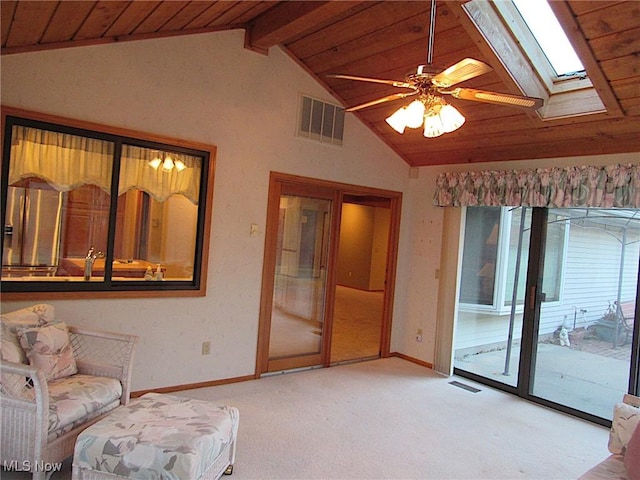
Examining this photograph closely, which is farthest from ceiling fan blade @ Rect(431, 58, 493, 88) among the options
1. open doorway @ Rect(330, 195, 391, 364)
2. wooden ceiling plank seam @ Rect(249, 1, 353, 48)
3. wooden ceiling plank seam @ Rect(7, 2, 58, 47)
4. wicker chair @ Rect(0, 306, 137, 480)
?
open doorway @ Rect(330, 195, 391, 364)

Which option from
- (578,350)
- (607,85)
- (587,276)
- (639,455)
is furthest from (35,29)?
(578,350)

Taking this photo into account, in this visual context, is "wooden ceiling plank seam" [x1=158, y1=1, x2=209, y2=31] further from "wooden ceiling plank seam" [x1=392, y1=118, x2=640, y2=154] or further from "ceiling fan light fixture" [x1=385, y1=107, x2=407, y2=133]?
"wooden ceiling plank seam" [x1=392, y1=118, x2=640, y2=154]

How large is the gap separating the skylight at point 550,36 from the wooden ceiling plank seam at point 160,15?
7.71 ft

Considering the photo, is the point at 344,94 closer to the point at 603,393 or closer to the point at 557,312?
the point at 557,312

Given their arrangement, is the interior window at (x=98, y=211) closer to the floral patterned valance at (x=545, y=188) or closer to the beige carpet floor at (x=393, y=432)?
the beige carpet floor at (x=393, y=432)

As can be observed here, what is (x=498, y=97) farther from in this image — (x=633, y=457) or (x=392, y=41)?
(x=633, y=457)

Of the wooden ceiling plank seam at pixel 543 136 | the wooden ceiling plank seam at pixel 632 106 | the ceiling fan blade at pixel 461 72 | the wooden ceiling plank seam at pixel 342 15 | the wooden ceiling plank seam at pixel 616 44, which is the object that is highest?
the wooden ceiling plank seam at pixel 342 15

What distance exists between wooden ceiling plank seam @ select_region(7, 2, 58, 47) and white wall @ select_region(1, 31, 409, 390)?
0.21 metres

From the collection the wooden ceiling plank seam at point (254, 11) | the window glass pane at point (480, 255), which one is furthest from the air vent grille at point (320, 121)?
the window glass pane at point (480, 255)

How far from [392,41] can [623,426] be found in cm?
308

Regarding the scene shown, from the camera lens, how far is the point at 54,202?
11.0 feet

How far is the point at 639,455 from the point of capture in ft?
6.93

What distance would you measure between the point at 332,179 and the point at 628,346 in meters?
3.07

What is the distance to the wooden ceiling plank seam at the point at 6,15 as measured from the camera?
2232mm
